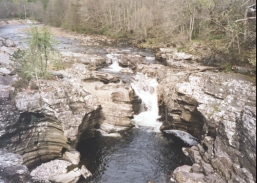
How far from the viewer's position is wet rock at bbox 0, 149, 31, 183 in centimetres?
1194

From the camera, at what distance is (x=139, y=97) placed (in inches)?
904

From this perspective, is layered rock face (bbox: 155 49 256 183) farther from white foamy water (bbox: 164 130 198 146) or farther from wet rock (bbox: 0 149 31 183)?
wet rock (bbox: 0 149 31 183)

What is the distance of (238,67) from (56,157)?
51.7ft

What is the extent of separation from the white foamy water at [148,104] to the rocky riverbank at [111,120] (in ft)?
2.44

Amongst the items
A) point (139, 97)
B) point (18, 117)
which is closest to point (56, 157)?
point (18, 117)

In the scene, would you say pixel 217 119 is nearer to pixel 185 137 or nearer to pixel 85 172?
pixel 185 137

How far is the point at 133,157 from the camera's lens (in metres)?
17.2

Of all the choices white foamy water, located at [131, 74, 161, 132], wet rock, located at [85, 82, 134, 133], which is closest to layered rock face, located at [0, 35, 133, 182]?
wet rock, located at [85, 82, 134, 133]

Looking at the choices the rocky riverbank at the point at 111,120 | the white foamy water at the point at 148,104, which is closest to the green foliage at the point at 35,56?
the rocky riverbank at the point at 111,120

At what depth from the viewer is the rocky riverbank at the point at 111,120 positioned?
1338cm

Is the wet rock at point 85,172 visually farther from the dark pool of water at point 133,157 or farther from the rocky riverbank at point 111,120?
the dark pool of water at point 133,157

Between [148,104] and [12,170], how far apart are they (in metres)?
13.3

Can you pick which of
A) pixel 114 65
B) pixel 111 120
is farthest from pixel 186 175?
pixel 114 65

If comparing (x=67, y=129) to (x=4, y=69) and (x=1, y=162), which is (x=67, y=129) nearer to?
(x=1, y=162)
